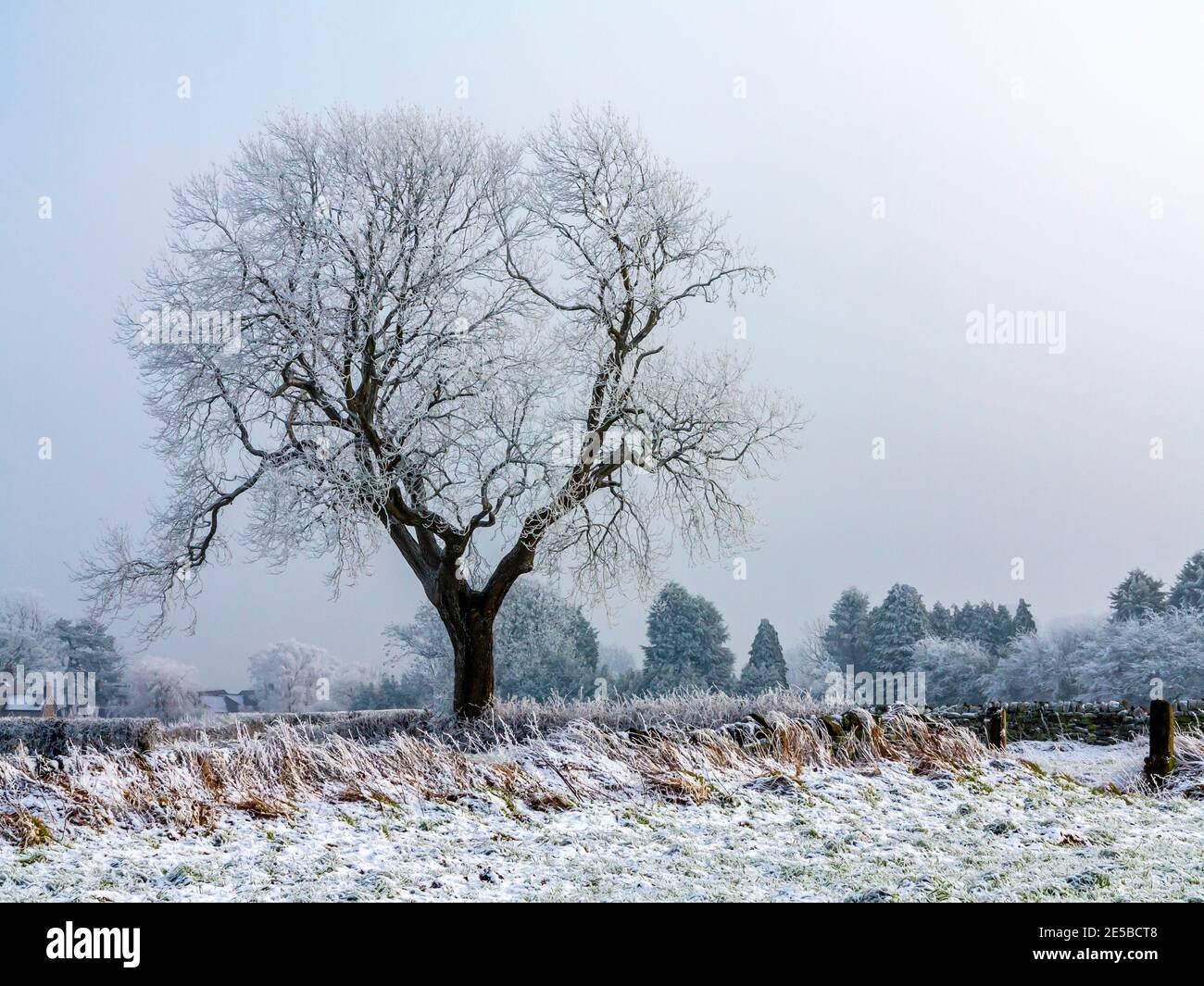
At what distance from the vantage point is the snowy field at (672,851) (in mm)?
4934

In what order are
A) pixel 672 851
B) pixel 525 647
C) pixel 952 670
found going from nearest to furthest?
1. pixel 672 851
2. pixel 525 647
3. pixel 952 670

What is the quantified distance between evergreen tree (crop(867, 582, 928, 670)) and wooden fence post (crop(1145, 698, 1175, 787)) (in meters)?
24.7

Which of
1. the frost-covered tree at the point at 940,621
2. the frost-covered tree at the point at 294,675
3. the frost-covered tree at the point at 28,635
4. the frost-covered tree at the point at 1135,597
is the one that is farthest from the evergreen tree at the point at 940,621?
the frost-covered tree at the point at 28,635

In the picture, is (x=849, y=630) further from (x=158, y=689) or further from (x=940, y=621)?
(x=158, y=689)

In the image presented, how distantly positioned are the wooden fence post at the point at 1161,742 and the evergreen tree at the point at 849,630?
25.8 meters

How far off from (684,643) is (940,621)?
9709 mm

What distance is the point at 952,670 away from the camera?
103ft

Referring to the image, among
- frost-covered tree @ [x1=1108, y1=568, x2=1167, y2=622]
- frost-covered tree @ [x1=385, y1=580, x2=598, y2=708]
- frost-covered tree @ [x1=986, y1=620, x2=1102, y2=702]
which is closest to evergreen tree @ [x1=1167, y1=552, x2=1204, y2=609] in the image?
frost-covered tree @ [x1=1108, y1=568, x2=1167, y2=622]

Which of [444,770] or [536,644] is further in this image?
[536,644]

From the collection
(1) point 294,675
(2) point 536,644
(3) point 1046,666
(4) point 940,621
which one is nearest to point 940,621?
(4) point 940,621

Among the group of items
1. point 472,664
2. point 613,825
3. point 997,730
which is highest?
point 613,825

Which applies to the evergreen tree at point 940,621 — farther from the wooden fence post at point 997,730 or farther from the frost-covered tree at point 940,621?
the wooden fence post at point 997,730
